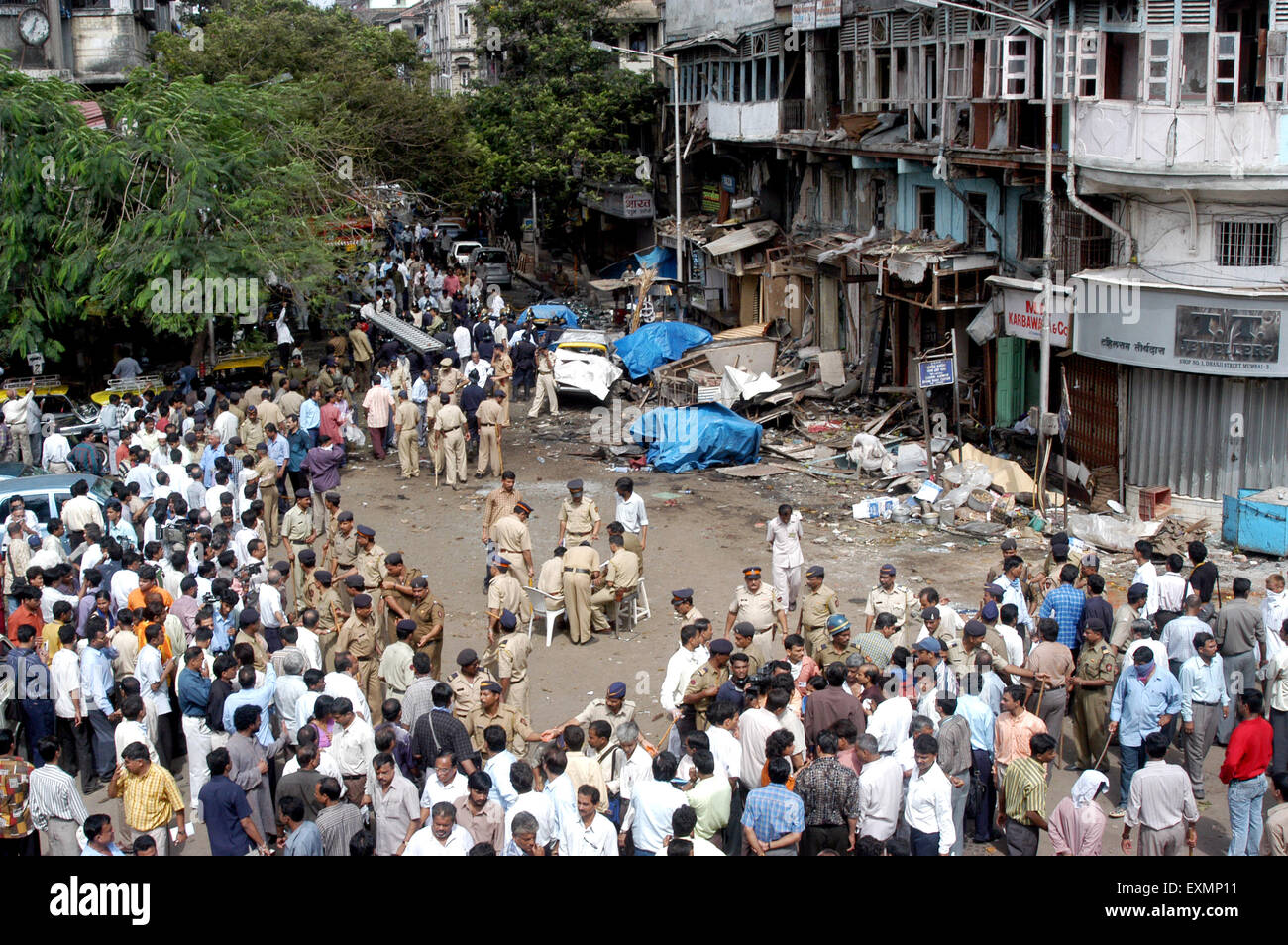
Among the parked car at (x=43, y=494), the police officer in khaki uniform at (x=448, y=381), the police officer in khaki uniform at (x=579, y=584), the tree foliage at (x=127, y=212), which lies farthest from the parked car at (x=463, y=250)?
the police officer in khaki uniform at (x=579, y=584)

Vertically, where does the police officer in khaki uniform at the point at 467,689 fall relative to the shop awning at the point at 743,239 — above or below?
below

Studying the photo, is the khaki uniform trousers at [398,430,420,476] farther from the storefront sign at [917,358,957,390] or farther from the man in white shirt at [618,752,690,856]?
the man in white shirt at [618,752,690,856]

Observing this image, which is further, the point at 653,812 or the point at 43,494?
the point at 43,494

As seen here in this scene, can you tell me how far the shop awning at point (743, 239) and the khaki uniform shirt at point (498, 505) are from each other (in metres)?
16.0

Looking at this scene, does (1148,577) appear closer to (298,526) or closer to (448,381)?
(298,526)

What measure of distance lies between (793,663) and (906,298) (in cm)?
1328

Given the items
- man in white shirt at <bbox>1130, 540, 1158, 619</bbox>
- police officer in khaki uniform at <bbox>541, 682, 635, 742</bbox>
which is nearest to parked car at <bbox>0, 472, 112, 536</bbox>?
police officer in khaki uniform at <bbox>541, 682, 635, 742</bbox>

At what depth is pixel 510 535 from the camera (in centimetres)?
1353

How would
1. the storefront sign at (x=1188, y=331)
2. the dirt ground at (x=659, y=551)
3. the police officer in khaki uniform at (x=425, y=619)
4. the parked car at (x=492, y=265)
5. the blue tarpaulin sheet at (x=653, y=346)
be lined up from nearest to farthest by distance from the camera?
the police officer in khaki uniform at (x=425, y=619), the dirt ground at (x=659, y=551), the storefront sign at (x=1188, y=331), the blue tarpaulin sheet at (x=653, y=346), the parked car at (x=492, y=265)

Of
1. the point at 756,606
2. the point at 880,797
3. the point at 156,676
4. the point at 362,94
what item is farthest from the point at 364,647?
the point at 362,94

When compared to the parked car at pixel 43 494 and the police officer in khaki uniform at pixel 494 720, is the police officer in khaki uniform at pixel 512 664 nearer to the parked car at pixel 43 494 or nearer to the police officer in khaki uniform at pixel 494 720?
the police officer in khaki uniform at pixel 494 720

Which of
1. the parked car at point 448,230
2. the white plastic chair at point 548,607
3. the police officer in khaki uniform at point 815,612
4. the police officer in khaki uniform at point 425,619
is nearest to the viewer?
the police officer in khaki uniform at point 815,612

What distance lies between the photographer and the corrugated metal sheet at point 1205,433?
1673cm

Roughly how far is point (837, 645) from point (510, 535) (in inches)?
181
